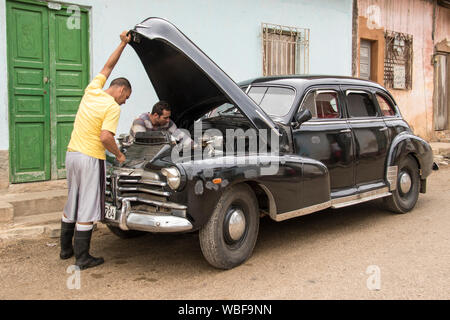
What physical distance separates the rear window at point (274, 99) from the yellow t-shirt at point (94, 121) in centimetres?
176

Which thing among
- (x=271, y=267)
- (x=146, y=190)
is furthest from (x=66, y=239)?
(x=271, y=267)

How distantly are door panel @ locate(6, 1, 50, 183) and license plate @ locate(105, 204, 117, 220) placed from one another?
2668 millimetres

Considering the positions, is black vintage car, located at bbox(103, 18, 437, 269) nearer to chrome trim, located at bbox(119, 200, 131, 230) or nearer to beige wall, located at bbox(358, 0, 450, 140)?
chrome trim, located at bbox(119, 200, 131, 230)

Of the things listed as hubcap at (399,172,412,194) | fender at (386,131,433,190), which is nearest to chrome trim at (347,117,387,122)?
fender at (386,131,433,190)

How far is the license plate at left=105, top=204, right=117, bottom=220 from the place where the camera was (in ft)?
13.4

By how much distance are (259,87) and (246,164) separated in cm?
158

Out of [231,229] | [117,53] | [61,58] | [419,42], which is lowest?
[231,229]

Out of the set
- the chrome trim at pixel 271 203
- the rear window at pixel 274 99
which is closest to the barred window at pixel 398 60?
the rear window at pixel 274 99

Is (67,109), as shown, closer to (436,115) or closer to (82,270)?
(82,270)

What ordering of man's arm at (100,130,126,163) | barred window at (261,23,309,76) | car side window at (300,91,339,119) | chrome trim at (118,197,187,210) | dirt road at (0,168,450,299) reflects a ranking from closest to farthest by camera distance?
dirt road at (0,168,450,299), chrome trim at (118,197,187,210), man's arm at (100,130,126,163), car side window at (300,91,339,119), barred window at (261,23,309,76)

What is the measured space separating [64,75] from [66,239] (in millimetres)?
3011

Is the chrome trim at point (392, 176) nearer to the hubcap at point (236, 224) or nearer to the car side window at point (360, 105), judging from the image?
the car side window at point (360, 105)

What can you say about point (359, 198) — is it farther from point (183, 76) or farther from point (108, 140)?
point (108, 140)

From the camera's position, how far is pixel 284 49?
958 cm
